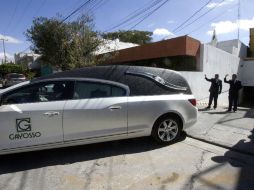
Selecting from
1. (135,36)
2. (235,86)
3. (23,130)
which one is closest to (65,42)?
(235,86)

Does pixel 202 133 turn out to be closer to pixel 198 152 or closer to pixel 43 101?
pixel 198 152

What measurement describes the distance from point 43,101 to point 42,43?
19677mm

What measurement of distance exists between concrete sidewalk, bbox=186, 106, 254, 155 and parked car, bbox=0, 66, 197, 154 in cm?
79

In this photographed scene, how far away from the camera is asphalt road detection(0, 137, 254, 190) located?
4.40 m

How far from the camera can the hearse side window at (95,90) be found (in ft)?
18.4

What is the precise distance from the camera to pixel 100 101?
5613 mm

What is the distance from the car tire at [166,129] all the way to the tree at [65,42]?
41.1 ft

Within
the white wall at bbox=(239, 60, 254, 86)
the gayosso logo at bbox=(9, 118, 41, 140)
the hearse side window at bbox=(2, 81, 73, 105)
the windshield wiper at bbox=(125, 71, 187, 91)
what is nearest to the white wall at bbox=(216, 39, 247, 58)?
the white wall at bbox=(239, 60, 254, 86)

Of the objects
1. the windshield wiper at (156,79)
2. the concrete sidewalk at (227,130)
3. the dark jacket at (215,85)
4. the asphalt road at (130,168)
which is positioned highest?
the windshield wiper at (156,79)

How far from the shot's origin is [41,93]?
5.43 metres

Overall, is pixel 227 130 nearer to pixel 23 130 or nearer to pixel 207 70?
pixel 23 130

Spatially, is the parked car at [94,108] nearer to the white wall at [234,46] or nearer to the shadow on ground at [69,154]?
the shadow on ground at [69,154]

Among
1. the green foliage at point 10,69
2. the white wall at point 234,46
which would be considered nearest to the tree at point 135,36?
the green foliage at point 10,69

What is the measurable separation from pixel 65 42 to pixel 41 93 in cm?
1652
